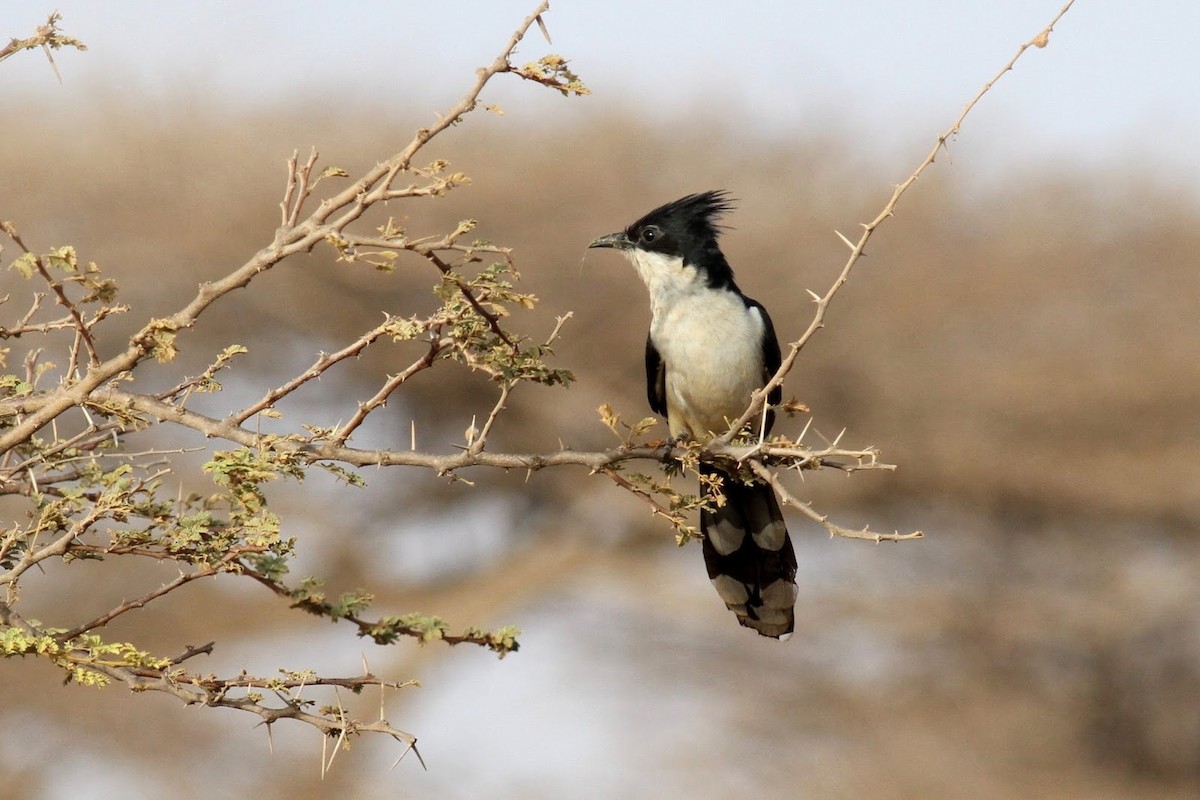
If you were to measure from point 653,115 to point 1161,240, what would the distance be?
3765mm

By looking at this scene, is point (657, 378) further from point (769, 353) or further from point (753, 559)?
point (753, 559)

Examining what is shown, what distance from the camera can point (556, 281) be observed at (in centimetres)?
917

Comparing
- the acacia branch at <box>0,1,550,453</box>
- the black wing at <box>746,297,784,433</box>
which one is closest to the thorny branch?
the acacia branch at <box>0,1,550,453</box>

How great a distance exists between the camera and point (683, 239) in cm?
460

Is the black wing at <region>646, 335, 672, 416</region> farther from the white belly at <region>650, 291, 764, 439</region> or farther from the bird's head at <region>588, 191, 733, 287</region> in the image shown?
the bird's head at <region>588, 191, 733, 287</region>

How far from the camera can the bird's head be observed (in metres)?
4.59

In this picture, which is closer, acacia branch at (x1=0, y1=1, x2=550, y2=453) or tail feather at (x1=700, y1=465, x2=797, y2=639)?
acacia branch at (x1=0, y1=1, x2=550, y2=453)

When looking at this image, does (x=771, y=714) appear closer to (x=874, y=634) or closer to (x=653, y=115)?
(x=874, y=634)

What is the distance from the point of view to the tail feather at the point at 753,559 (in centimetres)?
425

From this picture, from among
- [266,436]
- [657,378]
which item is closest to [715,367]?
[657,378]

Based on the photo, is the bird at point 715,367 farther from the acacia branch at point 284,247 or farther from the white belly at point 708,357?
the acacia branch at point 284,247

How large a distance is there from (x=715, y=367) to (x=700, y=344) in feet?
0.31

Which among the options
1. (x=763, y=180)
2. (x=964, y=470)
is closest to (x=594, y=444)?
(x=763, y=180)

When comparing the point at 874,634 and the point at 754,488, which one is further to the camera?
the point at 874,634
